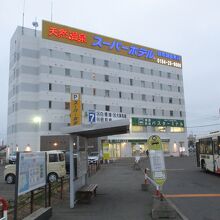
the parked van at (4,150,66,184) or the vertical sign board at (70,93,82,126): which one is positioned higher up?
the vertical sign board at (70,93,82,126)

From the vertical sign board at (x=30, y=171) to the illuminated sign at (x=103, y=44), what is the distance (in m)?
48.8

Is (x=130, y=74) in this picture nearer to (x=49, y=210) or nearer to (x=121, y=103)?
(x=121, y=103)

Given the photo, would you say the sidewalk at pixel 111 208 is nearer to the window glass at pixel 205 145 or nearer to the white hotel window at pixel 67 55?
the window glass at pixel 205 145

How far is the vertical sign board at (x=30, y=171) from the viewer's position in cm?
772

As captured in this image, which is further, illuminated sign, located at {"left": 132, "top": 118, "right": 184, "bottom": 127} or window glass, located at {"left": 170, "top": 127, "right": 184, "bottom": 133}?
window glass, located at {"left": 170, "top": 127, "right": 184, "bottom": 133}

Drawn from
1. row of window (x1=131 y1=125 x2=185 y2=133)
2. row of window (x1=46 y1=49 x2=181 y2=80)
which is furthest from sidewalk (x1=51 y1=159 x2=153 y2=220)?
row of window (x1=131 y1=125 x2=185 y2=133)

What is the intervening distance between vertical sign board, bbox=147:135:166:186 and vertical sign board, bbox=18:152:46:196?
3.46m

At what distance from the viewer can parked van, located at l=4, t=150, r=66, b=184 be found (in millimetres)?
20281

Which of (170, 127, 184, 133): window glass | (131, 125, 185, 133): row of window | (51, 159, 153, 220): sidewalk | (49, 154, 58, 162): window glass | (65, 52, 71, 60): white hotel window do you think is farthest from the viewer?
(170, 127, 184, 133): window glass

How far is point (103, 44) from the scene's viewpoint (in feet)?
210

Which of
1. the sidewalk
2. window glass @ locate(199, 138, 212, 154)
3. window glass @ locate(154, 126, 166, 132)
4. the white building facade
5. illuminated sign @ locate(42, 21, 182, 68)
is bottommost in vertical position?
the sidewalk

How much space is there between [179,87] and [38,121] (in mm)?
36045

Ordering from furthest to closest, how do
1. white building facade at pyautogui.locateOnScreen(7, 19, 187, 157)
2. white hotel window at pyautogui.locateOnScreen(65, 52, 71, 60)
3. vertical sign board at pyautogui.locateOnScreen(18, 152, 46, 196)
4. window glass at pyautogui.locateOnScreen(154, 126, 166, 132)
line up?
window glass at pyautogui.locateOnScreen(154, 126, 166, 132) < white hotel window at pyautogui.locateOnScreen(65, 52, 71, 60) < white building facade at pyautogui.locateOnScreen(7, 19, 187, 157) < vertical sign board at pyautogui.locateOnScreen(18, 152, 46, 196)

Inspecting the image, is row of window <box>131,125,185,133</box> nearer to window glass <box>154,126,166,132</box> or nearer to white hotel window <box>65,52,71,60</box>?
window glass <box>154,126,166,132</box>
